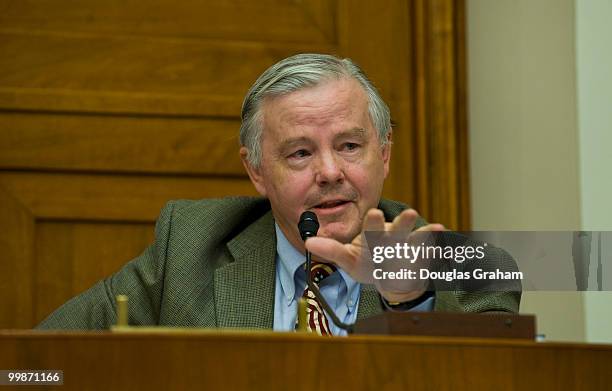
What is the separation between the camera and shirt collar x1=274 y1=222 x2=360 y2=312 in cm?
271

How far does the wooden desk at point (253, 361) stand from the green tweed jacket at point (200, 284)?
2.89ft

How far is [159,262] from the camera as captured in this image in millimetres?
2713

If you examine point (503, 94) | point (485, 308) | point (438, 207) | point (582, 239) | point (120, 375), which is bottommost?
point (120, 375)

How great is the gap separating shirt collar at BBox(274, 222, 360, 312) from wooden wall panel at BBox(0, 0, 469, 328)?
25.7 inches

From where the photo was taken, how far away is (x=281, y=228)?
2.84m

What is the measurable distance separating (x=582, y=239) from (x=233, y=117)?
1.09 meters

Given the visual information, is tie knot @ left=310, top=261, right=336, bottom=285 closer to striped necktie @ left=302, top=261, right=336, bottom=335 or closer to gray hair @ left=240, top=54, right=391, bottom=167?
striped necktie @ left=302, top=261, right=336, bottom=335

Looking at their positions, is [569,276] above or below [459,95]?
below

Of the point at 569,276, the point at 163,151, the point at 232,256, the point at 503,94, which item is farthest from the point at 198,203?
the point at 503,94

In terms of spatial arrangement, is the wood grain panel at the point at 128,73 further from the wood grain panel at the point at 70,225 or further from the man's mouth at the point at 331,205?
the man's mouth at the point at 331,205

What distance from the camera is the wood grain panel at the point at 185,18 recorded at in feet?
11.0

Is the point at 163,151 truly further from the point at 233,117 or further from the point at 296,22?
the point at 296,22

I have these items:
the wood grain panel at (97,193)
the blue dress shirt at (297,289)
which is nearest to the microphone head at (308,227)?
the blue dress shirt at (297,289)

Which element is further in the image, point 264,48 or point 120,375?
point 264,48
